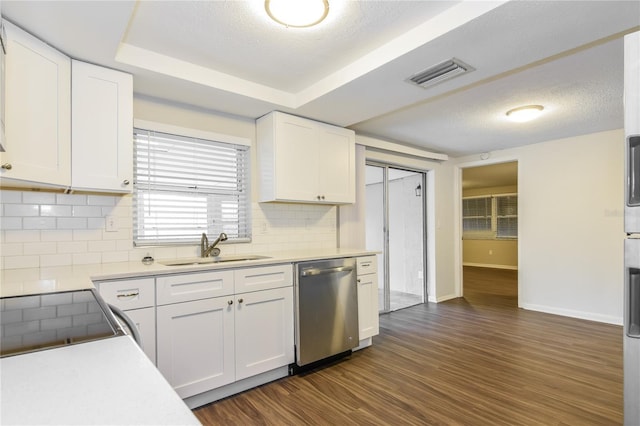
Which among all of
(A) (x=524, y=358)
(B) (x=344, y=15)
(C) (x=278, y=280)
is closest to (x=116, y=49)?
(B) (x=344, y=15)

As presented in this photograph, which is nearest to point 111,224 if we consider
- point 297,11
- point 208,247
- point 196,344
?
point 208,247

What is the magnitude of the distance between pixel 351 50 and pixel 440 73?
2.06 ft

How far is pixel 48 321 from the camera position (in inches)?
39.6

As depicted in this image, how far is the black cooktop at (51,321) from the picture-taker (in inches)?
32.7

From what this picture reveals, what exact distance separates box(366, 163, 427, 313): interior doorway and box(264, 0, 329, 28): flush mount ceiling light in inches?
106

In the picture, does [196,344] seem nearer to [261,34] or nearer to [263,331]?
→ [263,331]

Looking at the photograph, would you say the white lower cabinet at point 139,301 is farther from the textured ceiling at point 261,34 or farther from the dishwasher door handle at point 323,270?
the textured ceiling at point 261,34

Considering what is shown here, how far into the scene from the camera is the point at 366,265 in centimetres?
321

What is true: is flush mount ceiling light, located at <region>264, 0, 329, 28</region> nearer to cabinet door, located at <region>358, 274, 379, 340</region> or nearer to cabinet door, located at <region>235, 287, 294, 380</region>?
cabinet door, located at <region>235, 287, 294, 380</region>

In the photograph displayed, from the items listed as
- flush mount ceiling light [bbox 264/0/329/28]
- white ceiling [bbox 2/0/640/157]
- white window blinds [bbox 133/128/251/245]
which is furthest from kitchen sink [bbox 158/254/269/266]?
flush mount ceiling light [bbox 264/0/329/28]

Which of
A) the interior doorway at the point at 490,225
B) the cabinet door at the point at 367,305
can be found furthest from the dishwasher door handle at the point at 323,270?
the interior doorway at the point at 490,225

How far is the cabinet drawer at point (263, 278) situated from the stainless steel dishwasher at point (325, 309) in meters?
0.09

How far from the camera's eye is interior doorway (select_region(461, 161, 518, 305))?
8.04 metres

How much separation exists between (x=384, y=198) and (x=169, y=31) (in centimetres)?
322
